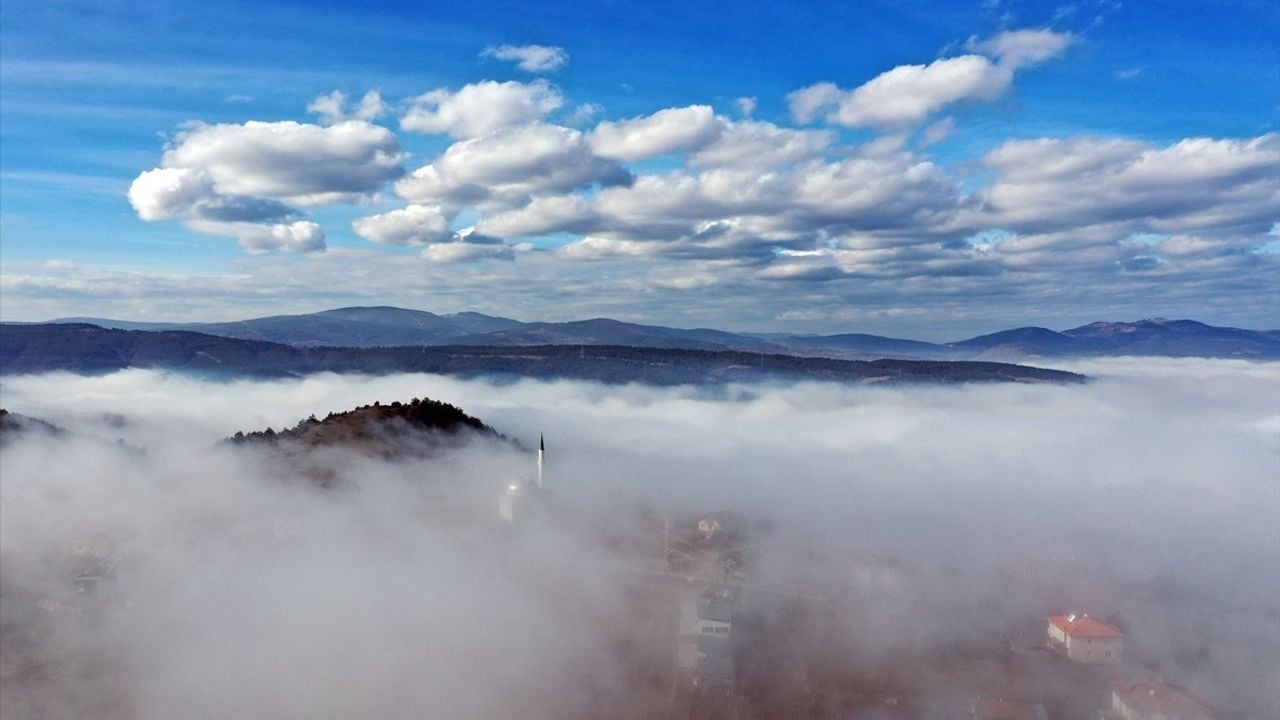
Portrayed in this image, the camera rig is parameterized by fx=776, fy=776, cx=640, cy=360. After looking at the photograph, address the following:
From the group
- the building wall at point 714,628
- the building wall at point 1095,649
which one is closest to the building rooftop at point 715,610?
the building wall at point 714,628

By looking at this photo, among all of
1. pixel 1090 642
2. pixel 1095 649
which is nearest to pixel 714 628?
pixel 1090 642

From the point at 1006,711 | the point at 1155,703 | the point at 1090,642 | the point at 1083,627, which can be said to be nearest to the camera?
the point at 1155,703

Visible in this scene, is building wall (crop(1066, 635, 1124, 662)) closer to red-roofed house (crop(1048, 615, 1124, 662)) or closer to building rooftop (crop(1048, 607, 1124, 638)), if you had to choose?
red-roofed house (crop(1048, 615, 1124, 662))

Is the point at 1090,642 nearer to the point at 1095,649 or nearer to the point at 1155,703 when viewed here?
the point at 1095,649

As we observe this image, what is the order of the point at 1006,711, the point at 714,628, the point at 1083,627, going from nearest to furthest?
1. the point at 1006,711
2. the point at 714,628
3. the point at 1083,627

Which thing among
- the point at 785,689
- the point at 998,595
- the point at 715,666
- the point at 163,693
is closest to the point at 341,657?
the point at 163,693

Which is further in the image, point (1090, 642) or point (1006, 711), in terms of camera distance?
point (1090, 642)

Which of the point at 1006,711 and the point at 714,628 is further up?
the point at 714,628
